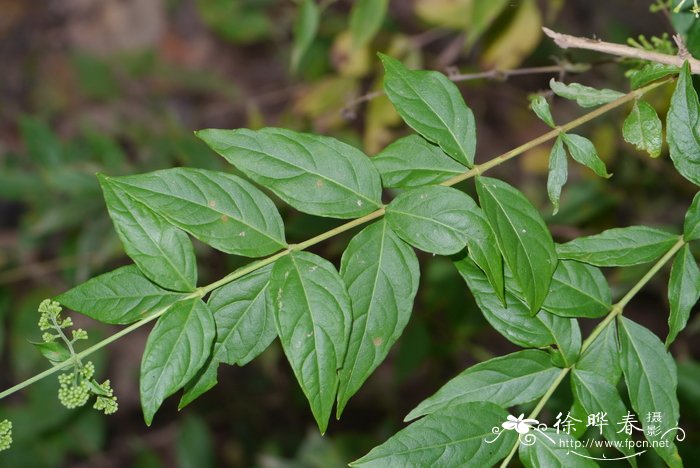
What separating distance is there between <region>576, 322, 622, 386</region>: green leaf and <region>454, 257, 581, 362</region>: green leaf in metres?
0.04

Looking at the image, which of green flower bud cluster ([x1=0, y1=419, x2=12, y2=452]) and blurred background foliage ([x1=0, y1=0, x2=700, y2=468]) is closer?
green flower bud cluster ([x1=0, y1=419, x2=12, y2=452])

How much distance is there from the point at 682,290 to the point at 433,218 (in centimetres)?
53

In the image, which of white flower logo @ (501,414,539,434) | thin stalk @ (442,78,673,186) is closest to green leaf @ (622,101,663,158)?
thin stalk @ (442,78,673,186)

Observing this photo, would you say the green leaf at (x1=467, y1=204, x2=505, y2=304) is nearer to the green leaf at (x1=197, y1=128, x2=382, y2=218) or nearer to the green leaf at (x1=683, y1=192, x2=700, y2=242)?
the green leaf at (x1=197, y1=128, x2=382, y2=218)

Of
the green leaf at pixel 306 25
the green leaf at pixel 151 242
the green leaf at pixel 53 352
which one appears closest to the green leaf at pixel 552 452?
the green leaf at pixel 151 242

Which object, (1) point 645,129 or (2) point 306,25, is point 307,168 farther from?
(2) point 306,25

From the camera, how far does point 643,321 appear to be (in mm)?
4031

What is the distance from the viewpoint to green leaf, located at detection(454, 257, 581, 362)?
1513 mm

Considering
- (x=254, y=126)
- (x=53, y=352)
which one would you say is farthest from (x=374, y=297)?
(x=254, y=126)

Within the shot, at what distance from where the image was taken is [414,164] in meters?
1.53

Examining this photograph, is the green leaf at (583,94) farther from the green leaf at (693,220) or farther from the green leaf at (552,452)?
the green leaf at (552,452)

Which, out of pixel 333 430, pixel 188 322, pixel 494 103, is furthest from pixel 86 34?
pixel 188 322

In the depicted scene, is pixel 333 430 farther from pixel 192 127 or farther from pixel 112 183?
pixel 112 183

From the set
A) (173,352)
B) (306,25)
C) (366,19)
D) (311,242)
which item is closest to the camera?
(173,352)
